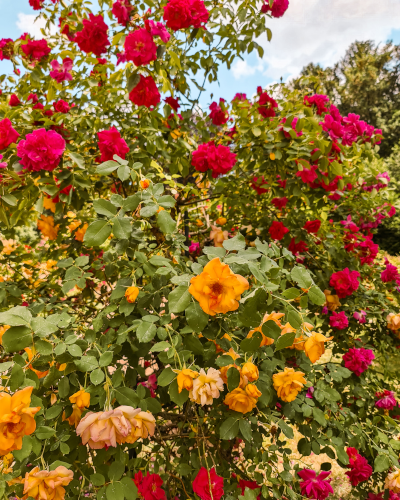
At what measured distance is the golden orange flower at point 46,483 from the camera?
655 mm

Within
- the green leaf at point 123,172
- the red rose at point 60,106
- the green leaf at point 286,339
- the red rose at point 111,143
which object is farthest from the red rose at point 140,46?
the green leaf at point 286,339

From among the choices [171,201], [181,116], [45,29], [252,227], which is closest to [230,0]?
[181,116]

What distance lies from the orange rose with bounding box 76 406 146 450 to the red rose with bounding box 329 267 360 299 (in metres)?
1.45

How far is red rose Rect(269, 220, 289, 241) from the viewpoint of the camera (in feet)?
5.95

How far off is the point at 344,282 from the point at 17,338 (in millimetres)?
1667

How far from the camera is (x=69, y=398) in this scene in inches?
31.4

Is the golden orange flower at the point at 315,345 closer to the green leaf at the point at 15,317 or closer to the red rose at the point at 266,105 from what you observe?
the green leaf at the point at 15,317

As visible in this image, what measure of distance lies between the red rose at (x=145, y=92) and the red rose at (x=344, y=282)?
4.53ft

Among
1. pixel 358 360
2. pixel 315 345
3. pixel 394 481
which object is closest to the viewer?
pixel 315 345

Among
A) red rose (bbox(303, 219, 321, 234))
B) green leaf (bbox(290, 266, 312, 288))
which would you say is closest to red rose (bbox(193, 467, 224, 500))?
green leaf (bbox(290, 266, 312, 288))

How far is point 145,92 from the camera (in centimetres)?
136

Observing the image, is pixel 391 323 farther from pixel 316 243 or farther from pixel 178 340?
pixel 178 340

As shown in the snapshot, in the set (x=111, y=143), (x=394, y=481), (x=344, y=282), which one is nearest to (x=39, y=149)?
(x=111, y=143)

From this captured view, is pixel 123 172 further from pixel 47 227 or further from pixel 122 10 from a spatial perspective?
pixel 47 227
